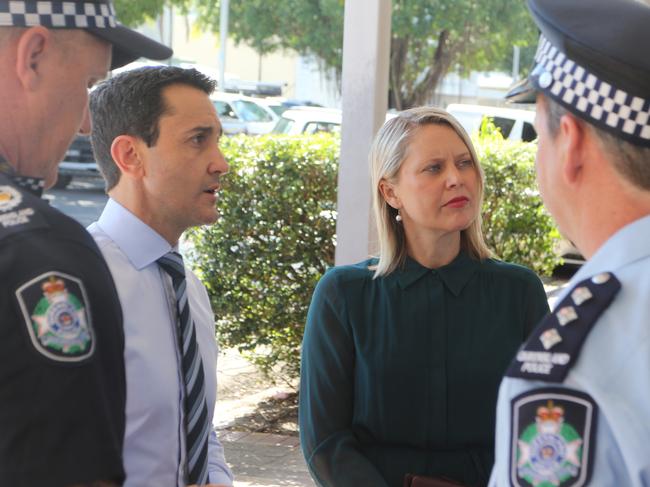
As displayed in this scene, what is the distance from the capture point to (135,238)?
277 cm

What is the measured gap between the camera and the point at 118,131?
2.91m

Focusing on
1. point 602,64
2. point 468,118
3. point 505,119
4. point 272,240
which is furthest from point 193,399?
point 505,119

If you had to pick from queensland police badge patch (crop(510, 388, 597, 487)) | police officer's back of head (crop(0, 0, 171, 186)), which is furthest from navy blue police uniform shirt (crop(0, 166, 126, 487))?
queensland police badge patch (crop(510, 388, 597, 487))

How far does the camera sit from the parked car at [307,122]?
56.7 feet

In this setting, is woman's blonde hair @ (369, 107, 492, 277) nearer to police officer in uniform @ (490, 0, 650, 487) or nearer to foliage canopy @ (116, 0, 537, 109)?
police officer in uniform @ (490, 0, 650, 487)

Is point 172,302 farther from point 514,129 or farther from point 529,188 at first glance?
point 514,129

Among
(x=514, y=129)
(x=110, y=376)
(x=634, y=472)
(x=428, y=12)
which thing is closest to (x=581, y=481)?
(x=634, y=472)

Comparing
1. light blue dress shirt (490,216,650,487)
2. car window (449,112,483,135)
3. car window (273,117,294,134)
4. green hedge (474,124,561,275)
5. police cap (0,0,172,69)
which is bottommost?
car window (273,117,294,134)

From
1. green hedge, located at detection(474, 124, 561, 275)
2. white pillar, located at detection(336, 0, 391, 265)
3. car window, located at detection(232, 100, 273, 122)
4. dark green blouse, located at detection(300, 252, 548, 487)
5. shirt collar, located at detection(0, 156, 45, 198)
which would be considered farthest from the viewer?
car window, located at detection(232, 100, 273, 122)

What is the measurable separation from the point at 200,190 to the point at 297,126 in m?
14.7

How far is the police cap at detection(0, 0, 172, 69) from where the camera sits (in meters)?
1.65

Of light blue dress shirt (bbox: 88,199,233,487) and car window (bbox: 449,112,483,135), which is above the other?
light blue dress shirt (bbox: 88,199,233,487)

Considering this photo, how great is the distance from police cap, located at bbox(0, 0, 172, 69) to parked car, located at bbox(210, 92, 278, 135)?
71.6 ft

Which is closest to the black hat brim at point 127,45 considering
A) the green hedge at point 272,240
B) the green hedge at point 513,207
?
the green hedge at point 272,240
